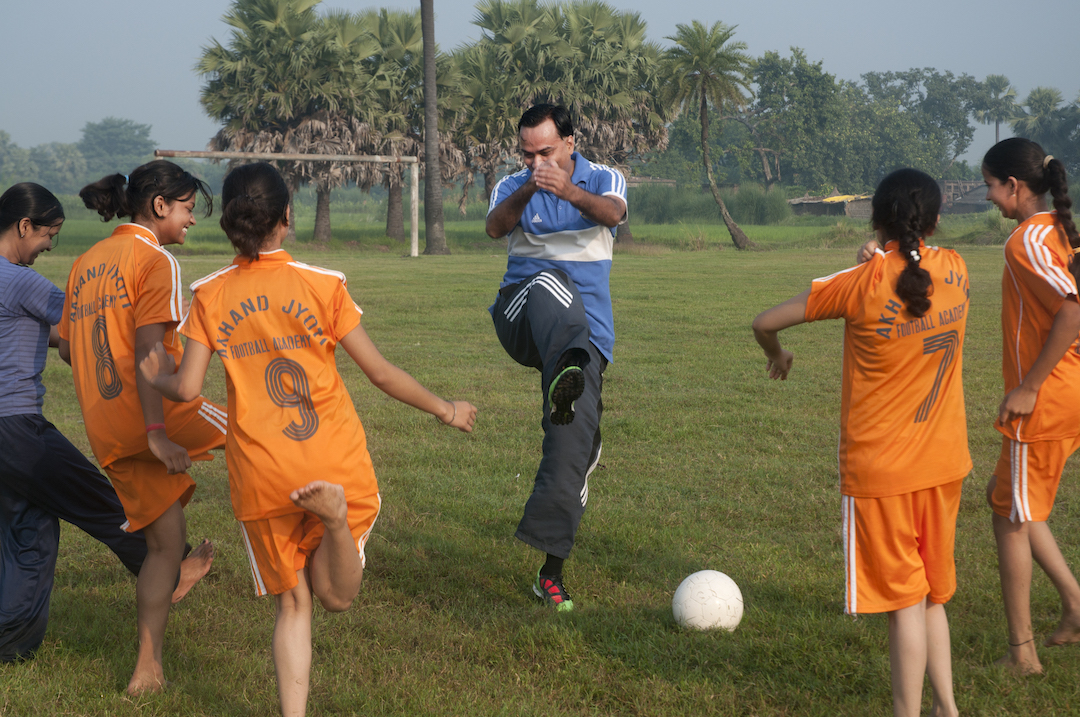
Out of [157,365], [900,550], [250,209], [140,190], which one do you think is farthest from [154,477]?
[900,550]

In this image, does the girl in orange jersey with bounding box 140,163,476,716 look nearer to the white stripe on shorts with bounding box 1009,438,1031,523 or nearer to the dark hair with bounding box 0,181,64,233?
the dark hair with bounding box 0,181,64,233

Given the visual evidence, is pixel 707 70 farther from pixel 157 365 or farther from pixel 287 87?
pixel 157 365

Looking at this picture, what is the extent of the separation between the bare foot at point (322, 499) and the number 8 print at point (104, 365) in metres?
1.04

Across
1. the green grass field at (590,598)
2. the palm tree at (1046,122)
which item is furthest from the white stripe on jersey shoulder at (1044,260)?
the palm tree at (1046,122)

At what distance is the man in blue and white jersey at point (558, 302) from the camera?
12.4 feet

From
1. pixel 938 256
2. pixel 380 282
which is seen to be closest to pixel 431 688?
pixel 938 256

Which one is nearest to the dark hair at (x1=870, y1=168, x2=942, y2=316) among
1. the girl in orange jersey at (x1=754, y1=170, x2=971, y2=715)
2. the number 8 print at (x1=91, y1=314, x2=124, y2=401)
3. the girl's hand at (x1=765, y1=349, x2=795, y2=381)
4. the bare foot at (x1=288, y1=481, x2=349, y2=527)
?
the girl in orange jersey at (x1=754, y1=170, x2=971, y2=715)

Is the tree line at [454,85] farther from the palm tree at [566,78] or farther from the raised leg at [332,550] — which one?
the raised leg at [332,550]

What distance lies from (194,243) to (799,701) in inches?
1386

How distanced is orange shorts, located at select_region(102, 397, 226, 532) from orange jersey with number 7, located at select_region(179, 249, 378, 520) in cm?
66

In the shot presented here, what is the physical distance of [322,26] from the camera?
123 feet

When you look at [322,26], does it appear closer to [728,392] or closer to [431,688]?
[728,392]

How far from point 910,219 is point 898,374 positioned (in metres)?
0.48

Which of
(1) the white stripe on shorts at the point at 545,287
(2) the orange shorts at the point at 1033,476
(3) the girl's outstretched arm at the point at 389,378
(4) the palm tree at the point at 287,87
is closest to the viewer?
(3) the girl's outstretched arm at the point at 389,378
